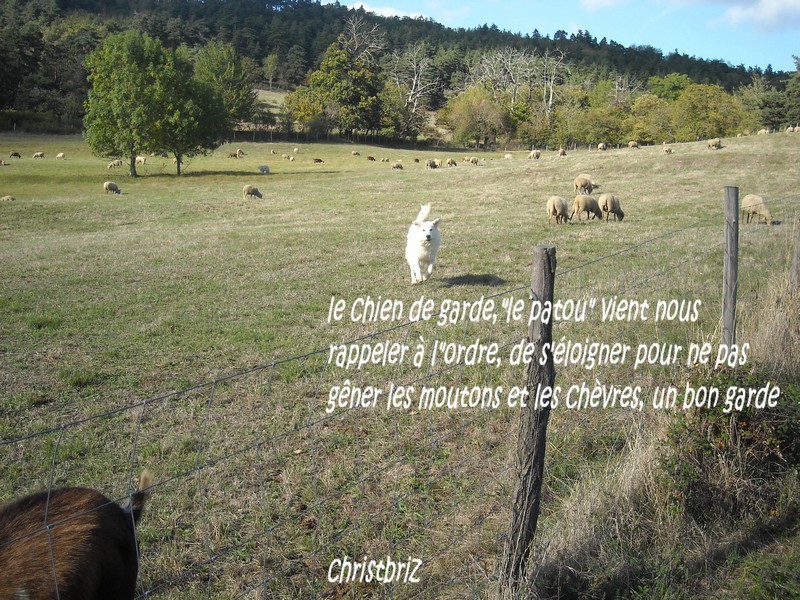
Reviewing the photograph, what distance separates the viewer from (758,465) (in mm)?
4391

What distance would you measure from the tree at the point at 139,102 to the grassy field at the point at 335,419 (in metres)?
27.2

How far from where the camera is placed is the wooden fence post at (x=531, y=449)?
325cm

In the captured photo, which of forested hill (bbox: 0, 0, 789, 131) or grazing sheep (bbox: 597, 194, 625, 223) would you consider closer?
grazing sheep (bbox: 597, 194, 625, 223)

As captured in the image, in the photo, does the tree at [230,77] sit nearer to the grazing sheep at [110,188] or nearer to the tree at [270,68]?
the tree at [270,68]

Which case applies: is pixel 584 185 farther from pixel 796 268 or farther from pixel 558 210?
pixel 796 268

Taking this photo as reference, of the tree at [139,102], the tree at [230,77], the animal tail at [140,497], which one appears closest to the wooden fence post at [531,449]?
the animal tail at [140,497]

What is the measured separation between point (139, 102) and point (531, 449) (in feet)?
150

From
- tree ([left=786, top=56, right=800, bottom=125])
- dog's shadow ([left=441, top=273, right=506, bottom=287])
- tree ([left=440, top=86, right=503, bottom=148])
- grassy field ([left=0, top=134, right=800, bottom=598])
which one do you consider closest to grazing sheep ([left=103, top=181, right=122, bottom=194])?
grassy field ([left=0, top=134, right=800, bottom=598])

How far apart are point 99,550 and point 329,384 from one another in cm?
426

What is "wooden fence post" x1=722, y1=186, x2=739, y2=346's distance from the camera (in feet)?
17.6

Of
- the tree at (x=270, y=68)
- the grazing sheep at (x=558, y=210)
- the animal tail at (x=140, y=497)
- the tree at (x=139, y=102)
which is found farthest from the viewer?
the tree at (x=270, y=68)

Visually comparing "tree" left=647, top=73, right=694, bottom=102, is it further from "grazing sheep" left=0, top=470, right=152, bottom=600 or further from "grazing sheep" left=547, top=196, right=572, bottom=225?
"grazing sheep" left=0, top=470, right=152, bottom=600

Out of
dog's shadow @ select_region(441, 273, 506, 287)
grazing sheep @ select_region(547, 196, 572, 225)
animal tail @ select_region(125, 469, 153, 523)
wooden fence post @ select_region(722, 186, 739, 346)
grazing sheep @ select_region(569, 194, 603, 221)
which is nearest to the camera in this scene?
animal tail @ select_region(125, 469, 153, 523)

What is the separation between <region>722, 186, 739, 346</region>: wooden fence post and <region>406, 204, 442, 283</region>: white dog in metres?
6.19
